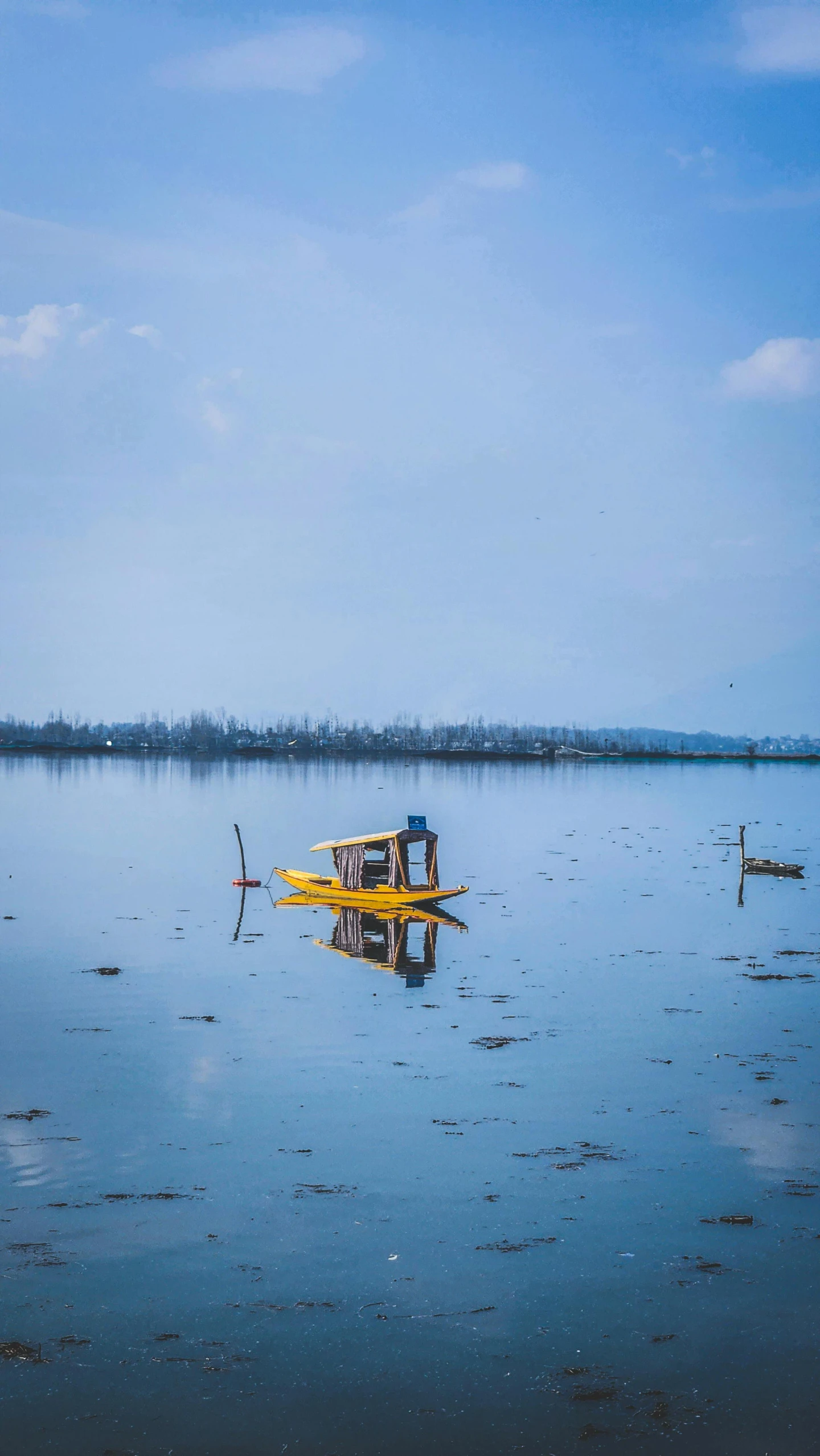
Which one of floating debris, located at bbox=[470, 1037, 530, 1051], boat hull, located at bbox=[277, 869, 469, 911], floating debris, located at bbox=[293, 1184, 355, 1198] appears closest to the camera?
floating debris, located at bbox=[293, 1184, 355, 1198]

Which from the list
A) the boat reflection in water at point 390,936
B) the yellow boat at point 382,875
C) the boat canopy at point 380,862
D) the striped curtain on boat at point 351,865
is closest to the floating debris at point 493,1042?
the boat reflection in water at point 390,936

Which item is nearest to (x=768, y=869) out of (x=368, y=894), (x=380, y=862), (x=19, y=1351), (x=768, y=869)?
(x=768, y=869)

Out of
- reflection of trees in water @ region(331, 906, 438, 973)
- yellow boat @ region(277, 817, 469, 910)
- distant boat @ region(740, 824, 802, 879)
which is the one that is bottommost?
reflection of trees in water @ region(331, 906, 438, 973)

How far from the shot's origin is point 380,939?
155ft

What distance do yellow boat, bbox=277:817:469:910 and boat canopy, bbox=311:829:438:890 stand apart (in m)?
0.03

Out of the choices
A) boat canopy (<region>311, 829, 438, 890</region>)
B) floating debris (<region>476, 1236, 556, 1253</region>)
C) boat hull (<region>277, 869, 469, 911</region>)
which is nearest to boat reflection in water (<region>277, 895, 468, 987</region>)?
boat hull (<region>277, 869, 469, 911</region>)

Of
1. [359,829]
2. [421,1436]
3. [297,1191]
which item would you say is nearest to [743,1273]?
[421,1436]

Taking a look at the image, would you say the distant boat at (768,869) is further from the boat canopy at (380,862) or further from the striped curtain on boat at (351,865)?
the striped curtain on boat at (351,865)

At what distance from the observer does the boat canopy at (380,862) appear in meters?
50.8

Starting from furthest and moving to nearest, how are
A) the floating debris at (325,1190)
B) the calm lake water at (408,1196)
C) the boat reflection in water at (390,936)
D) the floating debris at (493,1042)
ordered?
the boat reflection in water at (390,936) < the floating debris at (493,1042) < the floating debris at (325,1190) < the calm lake water at (408,1196)

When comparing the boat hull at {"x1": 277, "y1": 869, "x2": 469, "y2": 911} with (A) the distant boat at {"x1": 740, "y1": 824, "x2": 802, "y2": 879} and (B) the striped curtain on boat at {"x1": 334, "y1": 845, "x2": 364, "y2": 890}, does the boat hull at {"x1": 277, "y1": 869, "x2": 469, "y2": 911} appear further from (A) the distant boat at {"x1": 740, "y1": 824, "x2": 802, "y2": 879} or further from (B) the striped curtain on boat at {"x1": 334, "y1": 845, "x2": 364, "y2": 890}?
(A) the distant boat at {"x1": 740, "y1": 824, "x2": 802, "y2": 879}

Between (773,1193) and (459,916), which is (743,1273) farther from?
(459,916)

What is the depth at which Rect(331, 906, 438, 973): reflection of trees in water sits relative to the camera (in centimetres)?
4212

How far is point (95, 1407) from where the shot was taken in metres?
12.6
